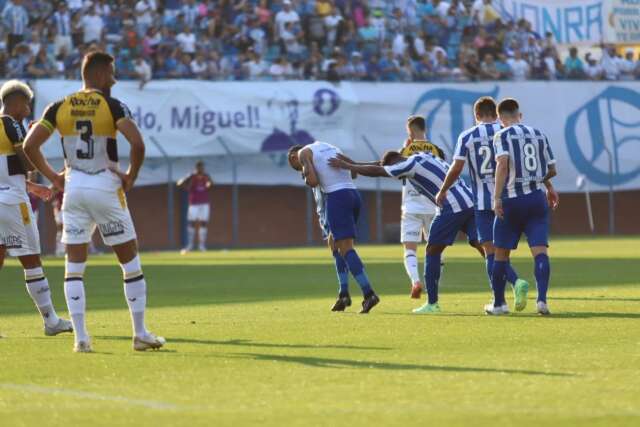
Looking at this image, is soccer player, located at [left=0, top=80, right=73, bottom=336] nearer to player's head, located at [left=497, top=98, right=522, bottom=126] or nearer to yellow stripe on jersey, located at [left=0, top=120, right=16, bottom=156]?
yellow stripe on jersey, located at [left=0, top=120, right=16, bottom=156]

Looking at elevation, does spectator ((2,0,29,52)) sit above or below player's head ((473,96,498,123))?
above

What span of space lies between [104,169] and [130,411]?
350 centimetres

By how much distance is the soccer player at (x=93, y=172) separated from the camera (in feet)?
37.8

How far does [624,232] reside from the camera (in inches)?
1805

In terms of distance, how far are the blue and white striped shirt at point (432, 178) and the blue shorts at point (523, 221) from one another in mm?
1003

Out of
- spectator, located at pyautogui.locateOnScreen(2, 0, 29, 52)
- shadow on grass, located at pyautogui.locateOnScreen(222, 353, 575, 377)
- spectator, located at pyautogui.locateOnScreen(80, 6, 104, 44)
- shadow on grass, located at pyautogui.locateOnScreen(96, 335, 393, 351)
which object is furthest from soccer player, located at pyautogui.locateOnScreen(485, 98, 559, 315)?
spectator, located at pyautogui.locateOnScreen(80, 6, 104, 44)

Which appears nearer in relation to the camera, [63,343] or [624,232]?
[63,343]

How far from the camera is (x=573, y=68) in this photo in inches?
1763

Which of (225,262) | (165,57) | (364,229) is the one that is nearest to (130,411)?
(225,262)

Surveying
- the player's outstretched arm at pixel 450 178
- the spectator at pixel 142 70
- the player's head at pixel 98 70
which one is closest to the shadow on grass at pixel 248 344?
the player's head at pixel 98 70

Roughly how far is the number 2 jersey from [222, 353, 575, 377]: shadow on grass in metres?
3.40

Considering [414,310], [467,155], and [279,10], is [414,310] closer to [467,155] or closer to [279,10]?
[467,155]

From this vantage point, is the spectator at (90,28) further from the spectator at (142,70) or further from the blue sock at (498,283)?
the blue sock at (498,283)

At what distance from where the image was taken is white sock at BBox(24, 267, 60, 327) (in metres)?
13.8
